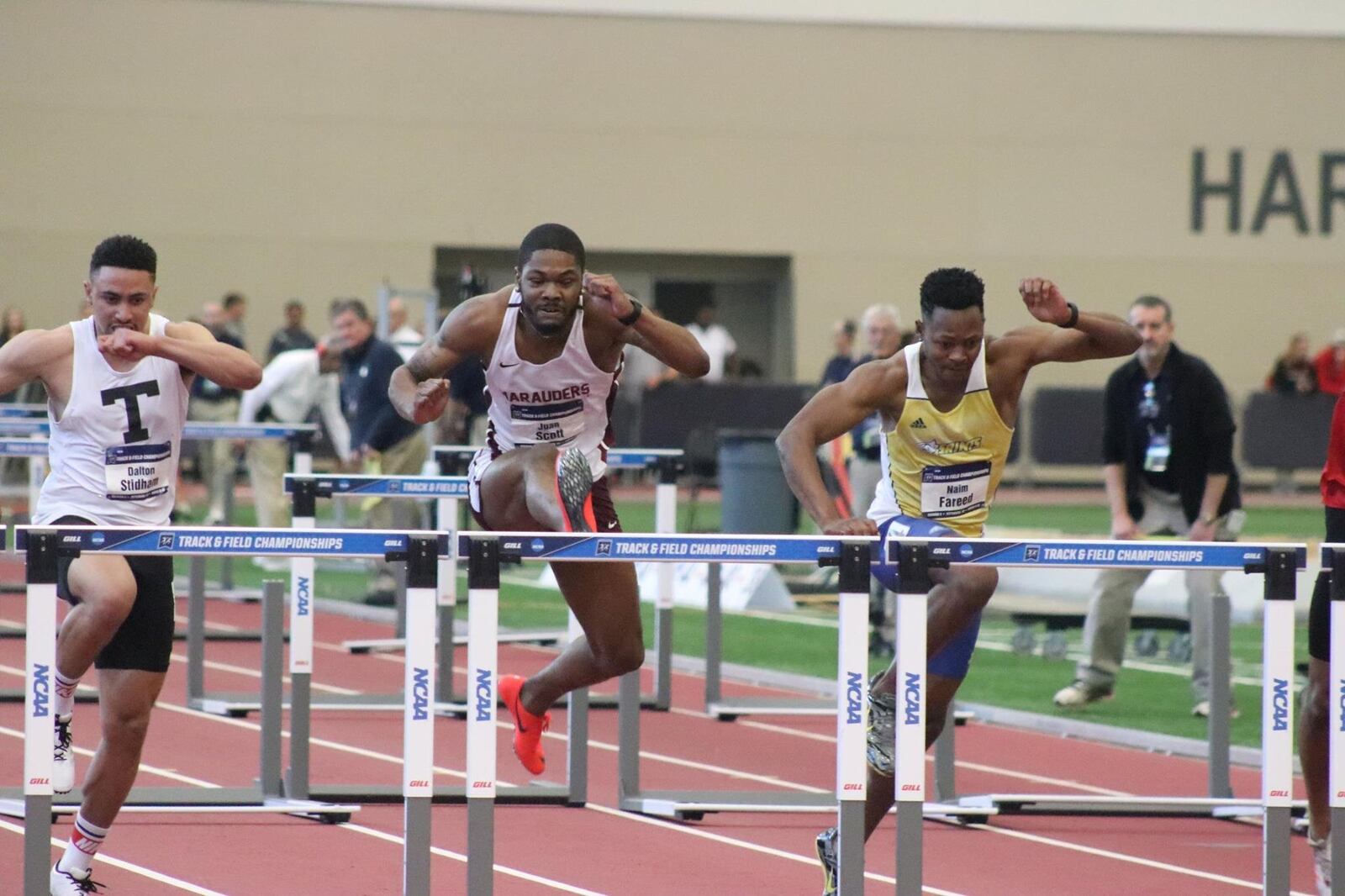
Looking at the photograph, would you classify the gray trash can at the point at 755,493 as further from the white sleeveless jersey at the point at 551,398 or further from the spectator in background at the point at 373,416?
the white sleeveless jersey at the point at 551,398

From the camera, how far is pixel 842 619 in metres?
5.65

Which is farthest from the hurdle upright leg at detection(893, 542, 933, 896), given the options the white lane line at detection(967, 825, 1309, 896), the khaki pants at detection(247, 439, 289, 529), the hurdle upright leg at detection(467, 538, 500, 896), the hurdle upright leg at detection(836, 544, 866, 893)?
the khaki pants at detection(247, 439, 289, 529)

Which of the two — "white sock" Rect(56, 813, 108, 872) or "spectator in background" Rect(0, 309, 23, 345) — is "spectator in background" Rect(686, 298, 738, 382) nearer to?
"spectator in background" Rect(0, 309, 23, 345)

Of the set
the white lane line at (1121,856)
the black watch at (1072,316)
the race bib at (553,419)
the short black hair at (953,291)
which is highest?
the short black hair at (953,291)

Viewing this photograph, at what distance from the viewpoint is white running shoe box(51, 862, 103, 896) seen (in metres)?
6.36

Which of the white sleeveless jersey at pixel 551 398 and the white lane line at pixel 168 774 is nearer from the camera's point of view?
the white sleeveless jersey at pixel 551 398

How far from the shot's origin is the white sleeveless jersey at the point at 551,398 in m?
6.45

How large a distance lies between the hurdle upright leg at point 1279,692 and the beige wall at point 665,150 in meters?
22.7

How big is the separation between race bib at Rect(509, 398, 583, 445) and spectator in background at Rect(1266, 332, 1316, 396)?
23.2 metres

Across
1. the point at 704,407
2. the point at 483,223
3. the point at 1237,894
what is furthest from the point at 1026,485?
the point at 1237,894

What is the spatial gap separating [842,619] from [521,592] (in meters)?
10.7

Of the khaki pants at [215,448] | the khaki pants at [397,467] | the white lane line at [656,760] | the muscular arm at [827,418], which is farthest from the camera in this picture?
the khaki pants at [215,448]

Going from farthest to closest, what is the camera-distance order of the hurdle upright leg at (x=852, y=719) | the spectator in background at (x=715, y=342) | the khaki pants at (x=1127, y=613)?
the spectator in background at (x=715, y=342) → the khaki pants at (x=1127, y=613) → the hurdle upright leg at (x=852, y=719)

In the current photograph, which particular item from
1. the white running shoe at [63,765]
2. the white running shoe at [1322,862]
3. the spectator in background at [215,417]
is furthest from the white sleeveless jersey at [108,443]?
the spectator in background at [215,417]
